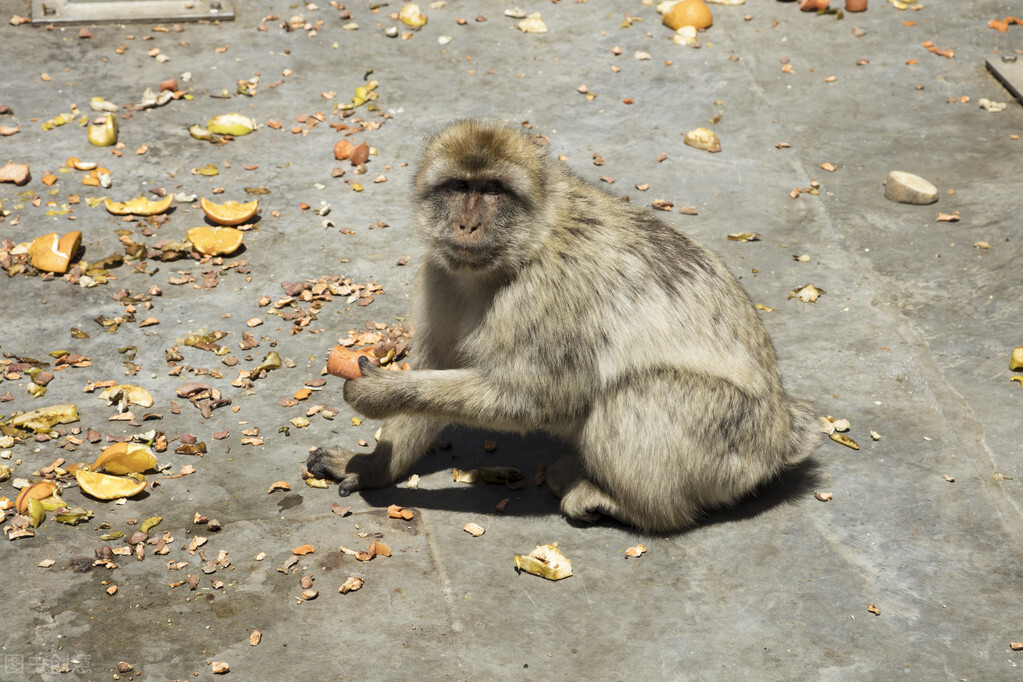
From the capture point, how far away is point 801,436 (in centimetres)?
475

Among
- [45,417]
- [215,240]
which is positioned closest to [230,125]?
[215,240]

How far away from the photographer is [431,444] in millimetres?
4945

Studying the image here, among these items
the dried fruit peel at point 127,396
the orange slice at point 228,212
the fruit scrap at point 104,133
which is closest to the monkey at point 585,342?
the dried fruit peel at point 127,396

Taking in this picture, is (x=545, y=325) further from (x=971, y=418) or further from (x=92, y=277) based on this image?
(x=92, y=277)

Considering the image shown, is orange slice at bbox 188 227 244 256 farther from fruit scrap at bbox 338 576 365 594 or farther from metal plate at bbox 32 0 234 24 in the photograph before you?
metal plate at bbox 32 0 234 24

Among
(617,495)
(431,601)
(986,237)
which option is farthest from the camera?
(986,237)

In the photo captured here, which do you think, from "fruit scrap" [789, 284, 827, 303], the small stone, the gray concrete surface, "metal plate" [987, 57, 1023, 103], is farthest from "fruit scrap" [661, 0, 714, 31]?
"fruit scrap" [789, 284, 827, 303]

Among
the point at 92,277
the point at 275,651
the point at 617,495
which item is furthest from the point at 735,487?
the point at 92,277

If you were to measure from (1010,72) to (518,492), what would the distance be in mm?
6092

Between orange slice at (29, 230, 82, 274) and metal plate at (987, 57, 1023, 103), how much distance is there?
7.17 metres

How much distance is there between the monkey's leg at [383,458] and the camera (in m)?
4.75

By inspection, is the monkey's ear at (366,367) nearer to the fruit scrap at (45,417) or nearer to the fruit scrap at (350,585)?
the fruit scrap at (350,585)

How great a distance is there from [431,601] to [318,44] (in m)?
5.96

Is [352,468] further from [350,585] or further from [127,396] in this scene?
[127,396]
